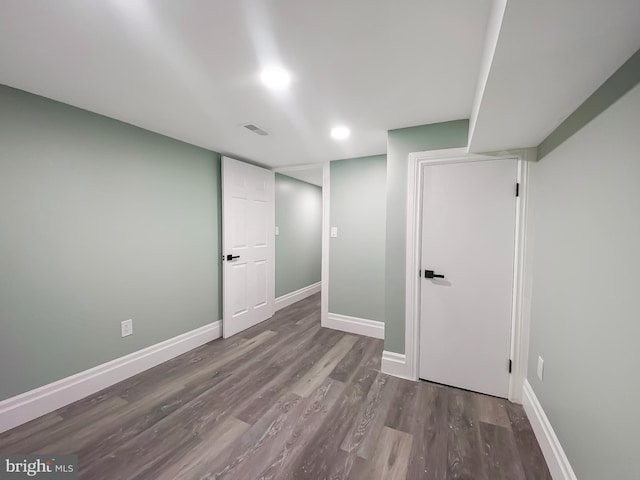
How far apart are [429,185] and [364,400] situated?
1804 millimetres

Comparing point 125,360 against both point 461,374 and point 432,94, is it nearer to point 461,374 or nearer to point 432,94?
point 461,374

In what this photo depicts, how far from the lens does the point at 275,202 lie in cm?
A: 389

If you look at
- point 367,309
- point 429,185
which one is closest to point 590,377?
point 429,185

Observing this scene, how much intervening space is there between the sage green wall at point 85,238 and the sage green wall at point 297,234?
1.46m

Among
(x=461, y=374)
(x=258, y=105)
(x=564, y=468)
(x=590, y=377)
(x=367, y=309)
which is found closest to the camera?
(x=590, y=377)

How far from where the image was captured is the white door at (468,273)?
1.92 metres

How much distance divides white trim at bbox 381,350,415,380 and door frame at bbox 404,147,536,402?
0.03 meters

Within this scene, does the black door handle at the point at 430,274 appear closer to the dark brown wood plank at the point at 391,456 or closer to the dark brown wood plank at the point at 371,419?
the dark brown wood plank at the point at 371,419

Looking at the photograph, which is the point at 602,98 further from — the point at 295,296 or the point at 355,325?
the point at 295,296

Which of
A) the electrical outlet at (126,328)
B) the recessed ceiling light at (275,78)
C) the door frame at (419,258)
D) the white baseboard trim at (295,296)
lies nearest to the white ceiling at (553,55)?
the door frame at (419,258)

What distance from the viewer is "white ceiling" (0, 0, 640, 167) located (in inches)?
33.3

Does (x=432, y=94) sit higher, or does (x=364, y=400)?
(x=432, y=94)

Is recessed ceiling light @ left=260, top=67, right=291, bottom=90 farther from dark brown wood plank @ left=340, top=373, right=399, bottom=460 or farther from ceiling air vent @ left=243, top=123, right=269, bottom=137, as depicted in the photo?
dark brown wood plank @ left=340, top=373, right=399, bottom=460

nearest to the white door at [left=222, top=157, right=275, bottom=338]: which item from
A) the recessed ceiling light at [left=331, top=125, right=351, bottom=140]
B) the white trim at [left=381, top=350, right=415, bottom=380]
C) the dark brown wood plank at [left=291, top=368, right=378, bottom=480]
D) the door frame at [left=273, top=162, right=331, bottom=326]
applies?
the door frame at [left=273, top=162, right=331, bottom=326]
